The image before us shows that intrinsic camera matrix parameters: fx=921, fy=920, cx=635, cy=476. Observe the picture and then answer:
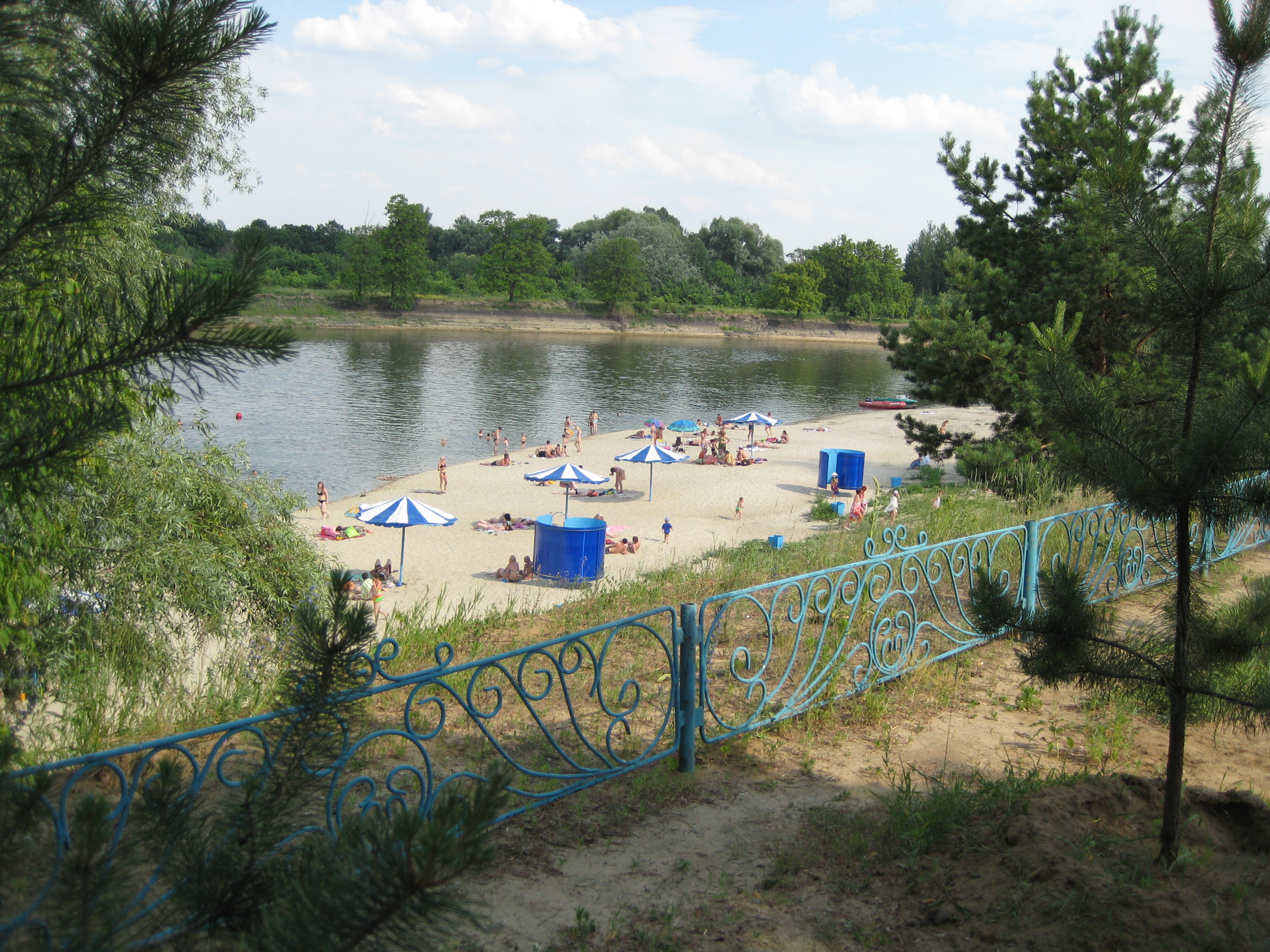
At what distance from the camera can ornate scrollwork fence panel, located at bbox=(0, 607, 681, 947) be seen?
6.89 feet

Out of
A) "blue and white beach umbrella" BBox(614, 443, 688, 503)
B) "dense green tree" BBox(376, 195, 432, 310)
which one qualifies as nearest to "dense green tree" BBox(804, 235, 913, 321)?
"dense green tree" BBox(376, 195, 432, 310)

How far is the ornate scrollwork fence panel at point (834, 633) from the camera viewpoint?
16.9 ft

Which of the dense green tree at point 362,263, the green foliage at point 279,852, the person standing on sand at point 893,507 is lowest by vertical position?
the person standing on sand at point 893,507

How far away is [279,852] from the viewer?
68.1 inches

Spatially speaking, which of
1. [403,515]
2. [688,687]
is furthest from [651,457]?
[688,687]

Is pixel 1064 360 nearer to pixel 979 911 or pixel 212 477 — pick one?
pixel 979 911

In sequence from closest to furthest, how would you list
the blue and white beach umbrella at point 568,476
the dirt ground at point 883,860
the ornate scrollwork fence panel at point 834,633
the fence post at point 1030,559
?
the dirt ground at point 883,860
the ornate scrollwork fence panel at point 834,633
the fence post at point 1030,559
the blue and white beach umbrella at point 568,476

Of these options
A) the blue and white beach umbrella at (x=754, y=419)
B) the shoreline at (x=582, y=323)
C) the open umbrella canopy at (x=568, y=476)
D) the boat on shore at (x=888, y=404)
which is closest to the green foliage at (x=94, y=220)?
the open umbrella canopy at (x=568, y=476)

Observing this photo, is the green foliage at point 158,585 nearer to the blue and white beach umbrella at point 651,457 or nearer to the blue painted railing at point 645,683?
the blue painted railing at point 645,683

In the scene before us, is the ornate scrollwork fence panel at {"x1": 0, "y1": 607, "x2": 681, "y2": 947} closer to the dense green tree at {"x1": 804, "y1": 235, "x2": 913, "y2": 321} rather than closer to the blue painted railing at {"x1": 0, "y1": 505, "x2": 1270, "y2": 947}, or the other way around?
the blue painted railing at {"x1": 0, "y1": 505, "x2": 1270, "y2": 947}

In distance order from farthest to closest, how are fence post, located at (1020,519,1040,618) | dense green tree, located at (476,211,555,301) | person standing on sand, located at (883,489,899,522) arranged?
dense green tree, located at (476,211,555,301)
person standing on sand, located at (883,489,899,522)
fence post, located at (1020,519,1040,618)

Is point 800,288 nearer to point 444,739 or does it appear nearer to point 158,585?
point 158,585

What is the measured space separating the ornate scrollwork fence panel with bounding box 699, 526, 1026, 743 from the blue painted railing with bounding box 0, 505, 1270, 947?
0.06ft

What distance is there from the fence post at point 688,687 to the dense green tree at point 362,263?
250ft
